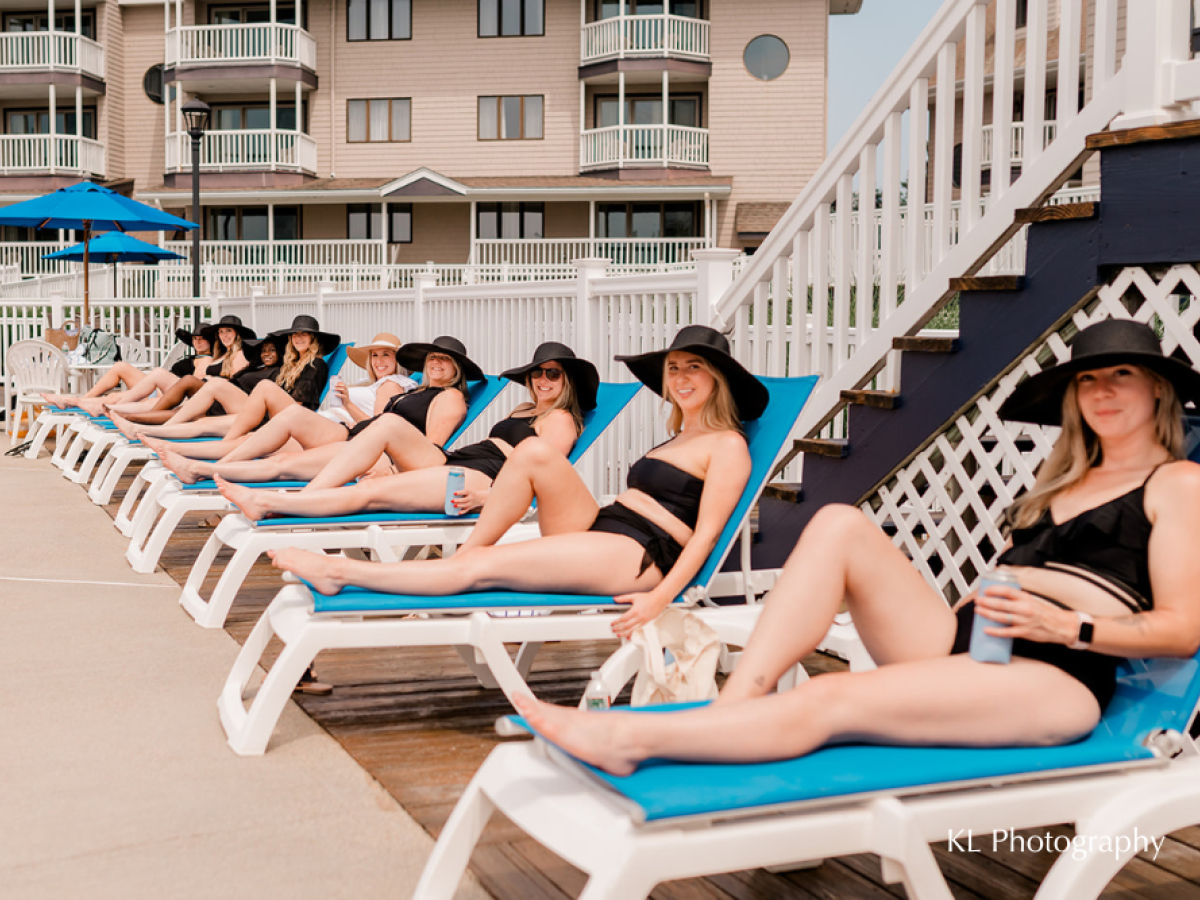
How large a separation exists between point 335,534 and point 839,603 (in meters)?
2.95

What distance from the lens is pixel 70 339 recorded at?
41.3 ft

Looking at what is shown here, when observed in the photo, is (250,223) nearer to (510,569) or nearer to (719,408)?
(719,408)

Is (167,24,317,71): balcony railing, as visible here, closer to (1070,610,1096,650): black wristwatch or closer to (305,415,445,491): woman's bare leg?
(305,415,445,491): woman's bare leg

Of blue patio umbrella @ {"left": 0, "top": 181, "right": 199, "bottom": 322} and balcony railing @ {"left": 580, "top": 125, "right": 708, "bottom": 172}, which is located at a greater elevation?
balcony railing @ {"left": 580, "top": 125, "right": 708, "bottom": 172}

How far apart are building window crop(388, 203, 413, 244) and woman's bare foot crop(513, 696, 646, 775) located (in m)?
28.2

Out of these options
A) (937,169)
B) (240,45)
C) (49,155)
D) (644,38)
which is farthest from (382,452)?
(49,155)

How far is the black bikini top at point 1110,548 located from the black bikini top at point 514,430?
323 centimetres

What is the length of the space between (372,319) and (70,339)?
12.6 feet

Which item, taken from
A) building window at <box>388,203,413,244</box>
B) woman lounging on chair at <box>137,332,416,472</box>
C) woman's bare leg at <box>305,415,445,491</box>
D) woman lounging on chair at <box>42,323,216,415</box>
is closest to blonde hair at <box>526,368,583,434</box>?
woman's bare leg at <box>305,415,445,491</box>

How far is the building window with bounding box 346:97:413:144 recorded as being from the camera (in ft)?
95.8

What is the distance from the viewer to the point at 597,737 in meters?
2.13

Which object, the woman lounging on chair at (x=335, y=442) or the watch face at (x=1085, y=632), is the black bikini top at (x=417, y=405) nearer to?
the woman lounging on chair at (x=335, y=442)

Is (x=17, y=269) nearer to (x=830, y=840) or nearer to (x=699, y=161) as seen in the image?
(x=699, y=161)

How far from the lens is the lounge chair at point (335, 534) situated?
4965mm
